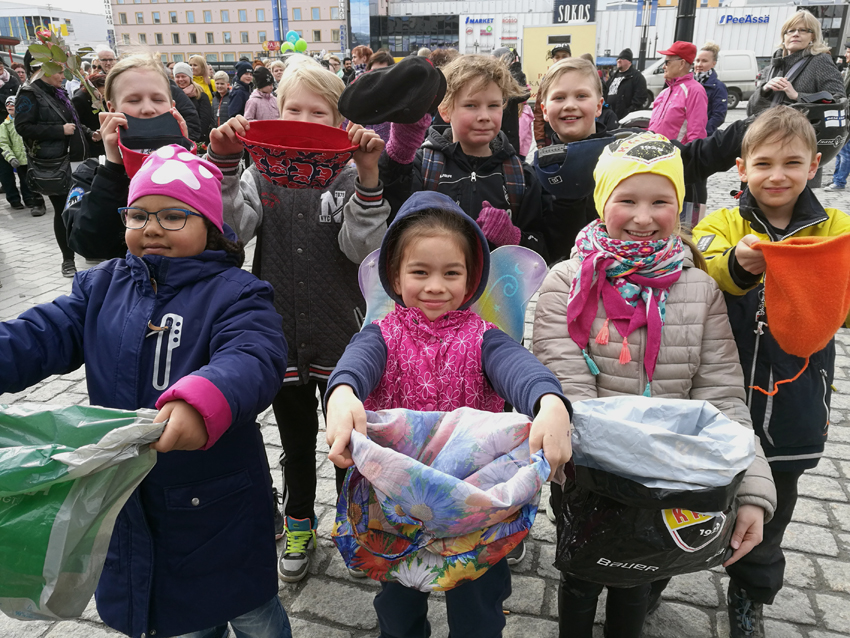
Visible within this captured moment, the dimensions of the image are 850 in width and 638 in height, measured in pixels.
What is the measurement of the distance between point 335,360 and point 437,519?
1167 millimetres

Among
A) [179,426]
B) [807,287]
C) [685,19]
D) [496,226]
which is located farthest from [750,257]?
[685,19]

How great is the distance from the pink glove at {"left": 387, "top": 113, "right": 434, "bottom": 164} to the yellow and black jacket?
112 centimetres

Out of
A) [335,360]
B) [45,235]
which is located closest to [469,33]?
[45,235]

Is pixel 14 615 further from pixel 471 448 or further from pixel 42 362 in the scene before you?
pixel 471 448

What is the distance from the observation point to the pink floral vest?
67.4 inches

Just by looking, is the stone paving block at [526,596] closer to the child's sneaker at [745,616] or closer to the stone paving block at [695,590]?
the stone paving block at [695,590]

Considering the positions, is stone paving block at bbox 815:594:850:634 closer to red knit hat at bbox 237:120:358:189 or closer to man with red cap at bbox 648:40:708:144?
red knit hat at bbox 237:120:358:189

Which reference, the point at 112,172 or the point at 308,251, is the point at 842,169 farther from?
the point at 112,172

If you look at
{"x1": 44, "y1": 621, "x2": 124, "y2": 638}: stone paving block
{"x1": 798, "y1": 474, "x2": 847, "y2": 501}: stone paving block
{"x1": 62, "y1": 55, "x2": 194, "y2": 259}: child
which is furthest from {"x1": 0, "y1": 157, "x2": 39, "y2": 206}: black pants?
{"x1": 798, "y1": 474, "x2": 847, "y2": 501}: stone paving block

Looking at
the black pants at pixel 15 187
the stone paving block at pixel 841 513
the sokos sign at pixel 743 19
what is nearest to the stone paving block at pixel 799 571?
the stone paving block at pixel 841 513

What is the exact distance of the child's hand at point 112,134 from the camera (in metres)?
2.07

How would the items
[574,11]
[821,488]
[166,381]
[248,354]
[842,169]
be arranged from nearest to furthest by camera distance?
[248,354] → [166,381] → [821,488] → [842,169] → [574,11]

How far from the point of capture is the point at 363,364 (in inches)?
62.6

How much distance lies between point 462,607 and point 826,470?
264 cm
